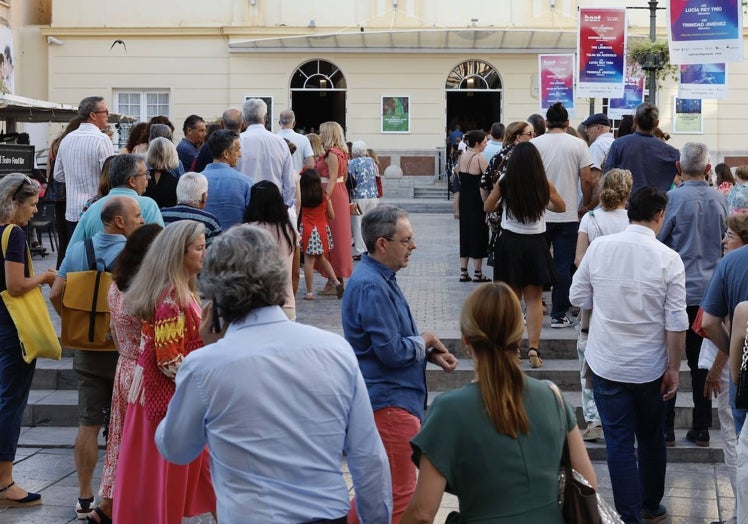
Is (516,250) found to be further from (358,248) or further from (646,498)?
(358,248)

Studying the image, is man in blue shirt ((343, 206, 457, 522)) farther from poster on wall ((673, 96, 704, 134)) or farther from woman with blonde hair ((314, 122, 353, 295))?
poster on wall ((673, 96, 704, 134))

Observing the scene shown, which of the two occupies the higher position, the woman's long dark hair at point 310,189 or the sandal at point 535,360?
the woman's long dark hair at point 310,189

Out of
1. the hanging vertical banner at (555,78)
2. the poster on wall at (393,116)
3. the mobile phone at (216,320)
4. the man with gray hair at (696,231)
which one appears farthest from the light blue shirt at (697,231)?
the poster on wall at (393,116)

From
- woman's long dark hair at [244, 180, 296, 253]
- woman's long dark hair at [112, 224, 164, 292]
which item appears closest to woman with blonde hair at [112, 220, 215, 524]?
woman's long dark hair at [112, 224, 164, 292]

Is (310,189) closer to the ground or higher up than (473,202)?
higher up

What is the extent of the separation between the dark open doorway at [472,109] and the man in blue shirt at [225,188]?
1081 inches

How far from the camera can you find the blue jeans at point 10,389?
700 centimetres

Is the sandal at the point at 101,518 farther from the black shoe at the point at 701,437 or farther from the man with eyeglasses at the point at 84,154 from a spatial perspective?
the man with eyeglasses at the point at 84,154

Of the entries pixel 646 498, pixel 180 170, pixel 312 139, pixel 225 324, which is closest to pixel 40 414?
pixel 180 170

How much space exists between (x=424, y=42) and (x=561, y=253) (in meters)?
23.4

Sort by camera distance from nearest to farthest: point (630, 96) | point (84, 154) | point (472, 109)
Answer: point (84, 154)
point (630, 96)
point (472, 109)

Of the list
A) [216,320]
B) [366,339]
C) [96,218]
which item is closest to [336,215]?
[96,218]

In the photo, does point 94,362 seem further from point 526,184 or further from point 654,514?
point 526,184

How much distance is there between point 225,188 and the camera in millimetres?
9086
